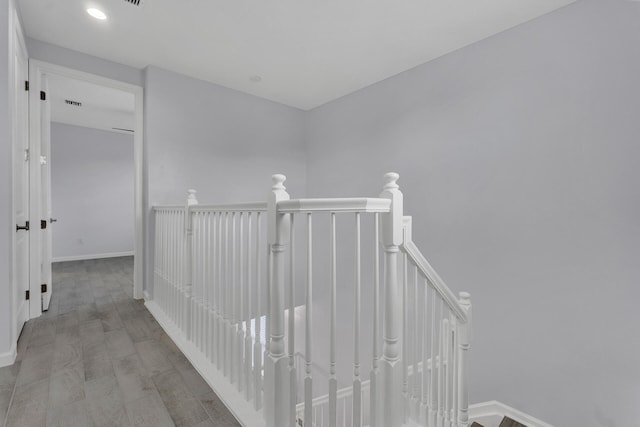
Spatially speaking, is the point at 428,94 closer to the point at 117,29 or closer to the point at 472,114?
the point at 472,114

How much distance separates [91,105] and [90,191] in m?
2.03

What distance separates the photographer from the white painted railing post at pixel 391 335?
115cm

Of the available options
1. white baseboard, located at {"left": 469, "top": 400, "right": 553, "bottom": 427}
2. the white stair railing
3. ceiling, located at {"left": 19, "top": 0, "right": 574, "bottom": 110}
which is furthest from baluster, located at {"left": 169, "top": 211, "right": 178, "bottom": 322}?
white baseboard, located at {"left": 469, "top": 400, "right": 553, "bottom": 427}

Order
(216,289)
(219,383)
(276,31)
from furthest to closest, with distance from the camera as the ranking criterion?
(276,31), (216,289), (219,383)

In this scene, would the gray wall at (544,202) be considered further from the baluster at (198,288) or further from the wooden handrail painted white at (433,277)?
the baluster at (198,288)

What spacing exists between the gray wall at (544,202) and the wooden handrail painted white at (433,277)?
1.01 m

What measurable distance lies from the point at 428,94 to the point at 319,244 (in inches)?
94.0

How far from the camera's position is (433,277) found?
1600 mm

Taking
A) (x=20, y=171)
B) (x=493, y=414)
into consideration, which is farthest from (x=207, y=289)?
(x=493, y=414)

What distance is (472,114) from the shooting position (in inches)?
103

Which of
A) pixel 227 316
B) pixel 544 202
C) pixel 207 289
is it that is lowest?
pixel 227 316

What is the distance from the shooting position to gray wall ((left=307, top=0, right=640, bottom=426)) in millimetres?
1921

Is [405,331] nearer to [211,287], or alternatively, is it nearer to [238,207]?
[238,207]

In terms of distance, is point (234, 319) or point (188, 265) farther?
point (188, 265)
